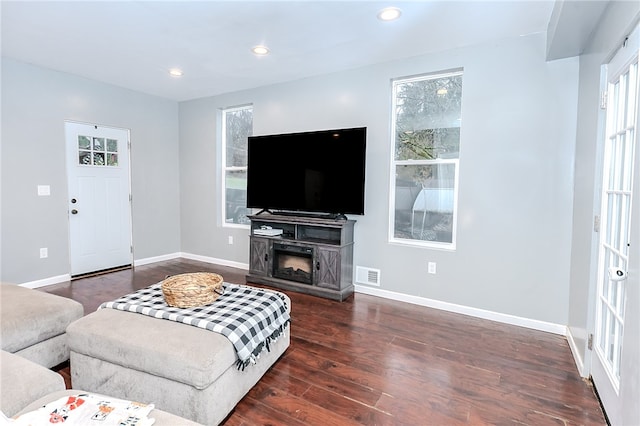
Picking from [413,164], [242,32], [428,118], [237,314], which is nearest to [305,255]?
[413,164]

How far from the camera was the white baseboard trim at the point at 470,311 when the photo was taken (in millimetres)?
2889

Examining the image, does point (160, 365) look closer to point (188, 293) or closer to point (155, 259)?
point (188, 293)

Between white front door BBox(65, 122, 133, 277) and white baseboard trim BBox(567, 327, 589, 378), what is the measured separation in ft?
17.7

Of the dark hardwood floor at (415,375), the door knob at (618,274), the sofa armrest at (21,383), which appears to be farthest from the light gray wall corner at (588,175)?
the sofa armrest at (21,383)

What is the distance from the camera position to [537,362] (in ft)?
7.80

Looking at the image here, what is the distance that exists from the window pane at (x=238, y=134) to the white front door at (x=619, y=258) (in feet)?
13.3

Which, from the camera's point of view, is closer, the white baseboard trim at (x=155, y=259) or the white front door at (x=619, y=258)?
the white front door at (x=619, y=258)

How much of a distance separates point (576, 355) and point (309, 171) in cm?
296

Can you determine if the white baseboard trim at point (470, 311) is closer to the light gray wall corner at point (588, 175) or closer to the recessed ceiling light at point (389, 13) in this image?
the light gray wall corner at point (588, 175)

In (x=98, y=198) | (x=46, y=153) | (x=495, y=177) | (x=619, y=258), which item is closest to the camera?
(x=619, y=258)

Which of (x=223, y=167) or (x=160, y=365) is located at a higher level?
(x=223, y=167)

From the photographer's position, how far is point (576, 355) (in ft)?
7.87

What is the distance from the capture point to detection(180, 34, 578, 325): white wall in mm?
2826

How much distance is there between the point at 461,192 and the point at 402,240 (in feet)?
2.69
